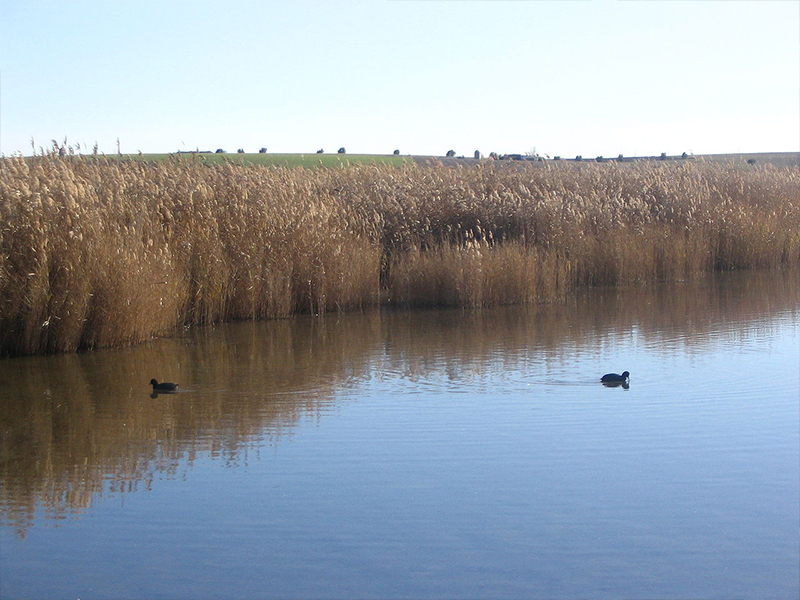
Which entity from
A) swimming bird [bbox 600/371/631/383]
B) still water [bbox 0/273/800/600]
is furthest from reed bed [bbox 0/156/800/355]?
swimming bird [bbox 600/371/631/383]

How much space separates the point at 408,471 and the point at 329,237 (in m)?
8.77

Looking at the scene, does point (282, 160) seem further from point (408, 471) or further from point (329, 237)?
point (408, 471)

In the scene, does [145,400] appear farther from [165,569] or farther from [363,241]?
[363,241]

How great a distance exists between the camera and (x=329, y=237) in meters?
14.8

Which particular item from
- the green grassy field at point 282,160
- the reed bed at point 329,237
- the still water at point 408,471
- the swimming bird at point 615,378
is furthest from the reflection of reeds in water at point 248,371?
the green grassy field at point 282,160

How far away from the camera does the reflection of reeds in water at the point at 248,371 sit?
6848 mm

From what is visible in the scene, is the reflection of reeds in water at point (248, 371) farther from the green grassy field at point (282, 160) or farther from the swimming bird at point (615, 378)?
the green grassy field at point (282, 160)

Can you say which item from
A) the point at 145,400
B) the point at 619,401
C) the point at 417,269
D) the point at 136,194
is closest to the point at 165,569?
the point at 145,400

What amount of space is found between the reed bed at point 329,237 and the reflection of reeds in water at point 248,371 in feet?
1.78

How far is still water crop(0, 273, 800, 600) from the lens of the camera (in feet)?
15.5

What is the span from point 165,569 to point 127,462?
2.15 m

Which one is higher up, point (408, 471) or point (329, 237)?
point (329, 237)

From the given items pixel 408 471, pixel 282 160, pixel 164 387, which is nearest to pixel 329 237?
pixel 164 387

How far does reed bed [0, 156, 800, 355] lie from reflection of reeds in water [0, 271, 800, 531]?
54 cm
